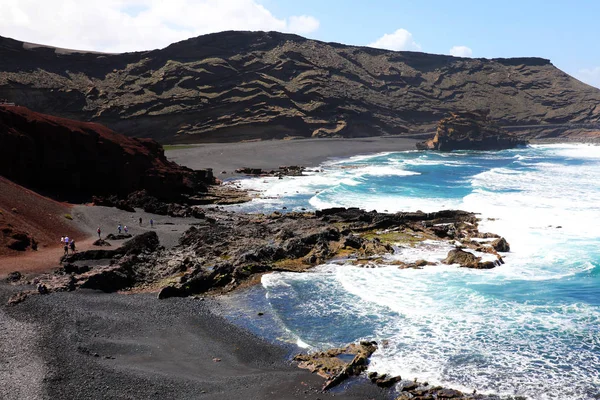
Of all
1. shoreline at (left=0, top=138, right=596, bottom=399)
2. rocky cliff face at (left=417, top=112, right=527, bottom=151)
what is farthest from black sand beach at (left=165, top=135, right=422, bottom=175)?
shoreline at (left=0, top=138, right=596, bottom=399)

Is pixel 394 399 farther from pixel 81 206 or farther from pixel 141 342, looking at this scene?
pixel 81 206

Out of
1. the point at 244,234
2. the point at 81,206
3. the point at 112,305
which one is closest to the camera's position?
the point at 112,305

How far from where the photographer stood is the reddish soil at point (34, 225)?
93.9 ft

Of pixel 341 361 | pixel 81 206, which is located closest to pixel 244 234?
pixel 81 206

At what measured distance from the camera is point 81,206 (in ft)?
140

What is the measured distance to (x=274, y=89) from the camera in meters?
142

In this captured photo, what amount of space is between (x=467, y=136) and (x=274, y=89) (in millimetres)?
55773

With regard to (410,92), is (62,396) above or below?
below

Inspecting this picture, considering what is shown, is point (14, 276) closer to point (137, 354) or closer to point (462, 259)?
point (137, 354)

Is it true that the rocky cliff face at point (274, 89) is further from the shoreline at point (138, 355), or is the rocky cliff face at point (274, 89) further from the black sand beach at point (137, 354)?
the shoreline at point (138, 355)

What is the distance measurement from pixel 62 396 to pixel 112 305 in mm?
8518

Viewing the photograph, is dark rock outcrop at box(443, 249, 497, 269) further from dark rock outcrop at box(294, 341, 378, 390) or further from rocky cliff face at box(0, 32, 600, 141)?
rocky cliff face at box(0, 32, 600, 141)

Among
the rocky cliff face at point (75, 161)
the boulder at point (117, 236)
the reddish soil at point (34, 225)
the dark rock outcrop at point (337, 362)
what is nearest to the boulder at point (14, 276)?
the reddish soil at point (34, 225)

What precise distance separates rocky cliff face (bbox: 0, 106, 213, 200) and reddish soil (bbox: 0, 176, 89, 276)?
4594 mm
